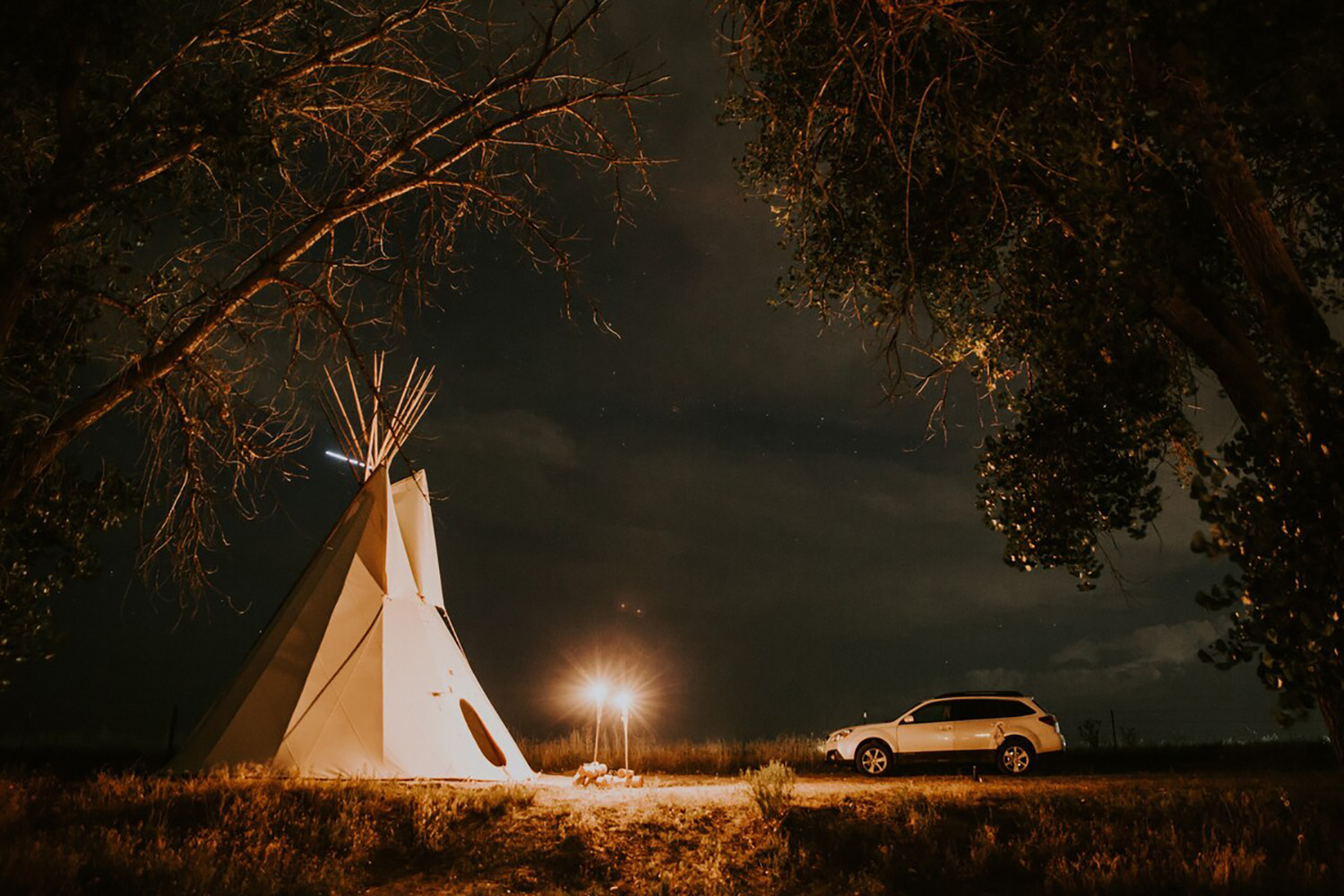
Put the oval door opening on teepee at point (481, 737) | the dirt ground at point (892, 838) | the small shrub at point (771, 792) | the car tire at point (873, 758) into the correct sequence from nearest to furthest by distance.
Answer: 1. the dirt ground at point (892, 838)
2. the small shrub at point (771, 792)
3. the oval door opening on teepee at point (481, 737)
4. the car tire at point (873, 758)

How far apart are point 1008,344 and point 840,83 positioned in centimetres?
327

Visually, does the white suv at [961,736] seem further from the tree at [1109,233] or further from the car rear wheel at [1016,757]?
the tree at [1109,233]

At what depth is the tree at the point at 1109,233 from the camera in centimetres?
597

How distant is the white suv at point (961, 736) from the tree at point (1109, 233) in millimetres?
8791

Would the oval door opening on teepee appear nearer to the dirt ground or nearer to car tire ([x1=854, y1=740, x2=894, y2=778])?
the dirt ground

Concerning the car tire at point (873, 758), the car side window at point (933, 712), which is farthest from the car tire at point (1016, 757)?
the car tire at point (873, 758)

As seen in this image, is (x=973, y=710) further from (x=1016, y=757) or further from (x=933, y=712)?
(x=1016, y=757)

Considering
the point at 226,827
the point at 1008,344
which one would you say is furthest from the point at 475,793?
the point at 1008,344

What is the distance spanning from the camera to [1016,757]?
17953 mm

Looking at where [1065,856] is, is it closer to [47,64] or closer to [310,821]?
[310,821]

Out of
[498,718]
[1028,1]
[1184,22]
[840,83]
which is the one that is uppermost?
[840,83]

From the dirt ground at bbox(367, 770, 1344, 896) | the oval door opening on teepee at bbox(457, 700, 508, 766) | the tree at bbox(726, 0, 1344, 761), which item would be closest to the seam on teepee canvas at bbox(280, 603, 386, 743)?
the oval door opening on teepee at bbox(457, 700, 508, 766)

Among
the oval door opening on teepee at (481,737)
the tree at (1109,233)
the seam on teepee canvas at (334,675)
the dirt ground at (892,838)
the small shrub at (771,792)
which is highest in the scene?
the tree at (1109,233)

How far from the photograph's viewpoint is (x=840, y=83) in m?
9.48
